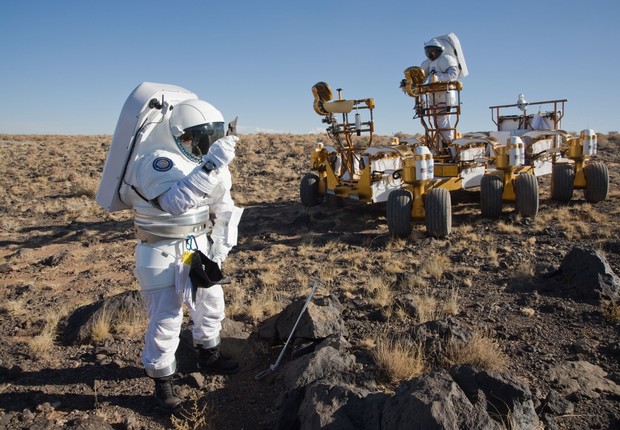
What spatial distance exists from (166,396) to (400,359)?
64.3 inches

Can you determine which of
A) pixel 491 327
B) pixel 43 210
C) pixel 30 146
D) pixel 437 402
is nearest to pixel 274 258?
pixel 491 327

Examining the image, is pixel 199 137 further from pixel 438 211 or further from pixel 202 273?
pixel 438 211

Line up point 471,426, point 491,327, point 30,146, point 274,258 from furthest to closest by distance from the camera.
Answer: point 30,146, point 274,258, point 491,327, point 471,426

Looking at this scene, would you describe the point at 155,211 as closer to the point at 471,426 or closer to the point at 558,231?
the point at 471,426

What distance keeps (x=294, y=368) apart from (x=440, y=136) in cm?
749

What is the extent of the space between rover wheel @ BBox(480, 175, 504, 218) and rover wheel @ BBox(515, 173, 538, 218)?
1.02ft

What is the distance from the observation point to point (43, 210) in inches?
508

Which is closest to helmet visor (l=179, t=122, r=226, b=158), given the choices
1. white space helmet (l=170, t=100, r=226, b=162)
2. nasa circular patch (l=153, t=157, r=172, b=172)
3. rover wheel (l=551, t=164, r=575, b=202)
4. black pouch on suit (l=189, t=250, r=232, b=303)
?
white space helmet (l=170, t=100, r=226, b=162)

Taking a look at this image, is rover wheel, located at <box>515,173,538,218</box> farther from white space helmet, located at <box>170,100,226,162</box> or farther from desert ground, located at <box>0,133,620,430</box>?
white space helmet, located at <box>170,100,226,162</box>

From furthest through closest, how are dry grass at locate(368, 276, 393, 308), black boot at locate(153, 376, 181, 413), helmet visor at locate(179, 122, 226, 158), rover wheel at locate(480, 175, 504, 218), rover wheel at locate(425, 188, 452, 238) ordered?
rover wheel at locate(480, 175, 504, 218) < rover wheel at locate(425, 188, 452, 238) < dry grass at locate(368, 276, 393, 308) < helmet visor at locate(179, 122, 226, 158) < black boot at locate(153, 376, 181, 413)

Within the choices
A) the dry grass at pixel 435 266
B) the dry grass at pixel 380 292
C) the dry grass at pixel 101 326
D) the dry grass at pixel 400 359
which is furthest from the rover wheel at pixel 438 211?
the dry grass at pixel 101 326

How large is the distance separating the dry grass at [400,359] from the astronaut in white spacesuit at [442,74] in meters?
6.84

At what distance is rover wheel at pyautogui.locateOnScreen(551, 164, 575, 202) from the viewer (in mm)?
10102

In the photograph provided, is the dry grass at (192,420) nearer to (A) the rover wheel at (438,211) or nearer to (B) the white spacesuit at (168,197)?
(B) the white spacesuit at (168,197)
